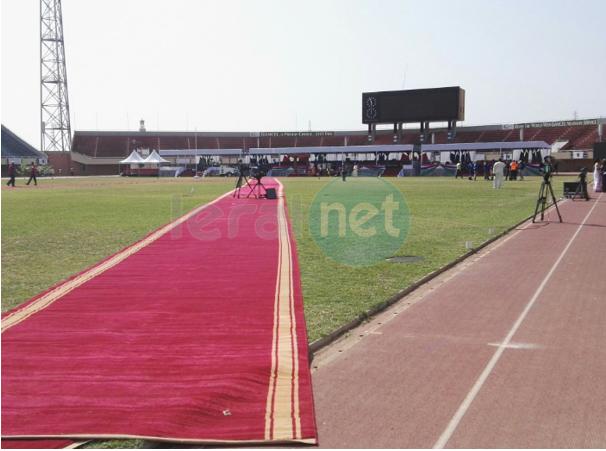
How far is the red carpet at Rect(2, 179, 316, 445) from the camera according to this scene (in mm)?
3963

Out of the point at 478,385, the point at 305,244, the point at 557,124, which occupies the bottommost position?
the point at 478,385

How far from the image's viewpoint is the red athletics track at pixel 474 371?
3.90 m

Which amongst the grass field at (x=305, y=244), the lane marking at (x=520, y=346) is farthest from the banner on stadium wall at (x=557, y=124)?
the lane marking at (x=520, y=346)

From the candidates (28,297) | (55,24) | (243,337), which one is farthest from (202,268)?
(55,24)

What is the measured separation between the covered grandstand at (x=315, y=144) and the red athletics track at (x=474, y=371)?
161 feet

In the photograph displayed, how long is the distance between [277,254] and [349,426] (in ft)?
22.6

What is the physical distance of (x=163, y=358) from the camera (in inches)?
204

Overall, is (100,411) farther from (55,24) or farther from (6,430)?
(55,24)

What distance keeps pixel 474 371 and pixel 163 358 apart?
2656 mm

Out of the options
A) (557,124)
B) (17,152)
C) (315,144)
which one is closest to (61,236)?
(557,124)

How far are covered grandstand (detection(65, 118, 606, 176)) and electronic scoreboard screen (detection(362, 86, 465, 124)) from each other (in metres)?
4.20

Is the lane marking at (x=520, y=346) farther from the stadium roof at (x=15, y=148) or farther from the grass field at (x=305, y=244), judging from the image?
the stadium roof at (x=15, y=148)

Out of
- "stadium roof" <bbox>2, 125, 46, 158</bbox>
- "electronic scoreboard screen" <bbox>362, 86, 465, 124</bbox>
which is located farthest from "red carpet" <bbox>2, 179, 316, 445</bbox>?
"stadium roof" <bbox>2, 125, 46, 158</bbox>

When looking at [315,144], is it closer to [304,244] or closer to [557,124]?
[557,124]
